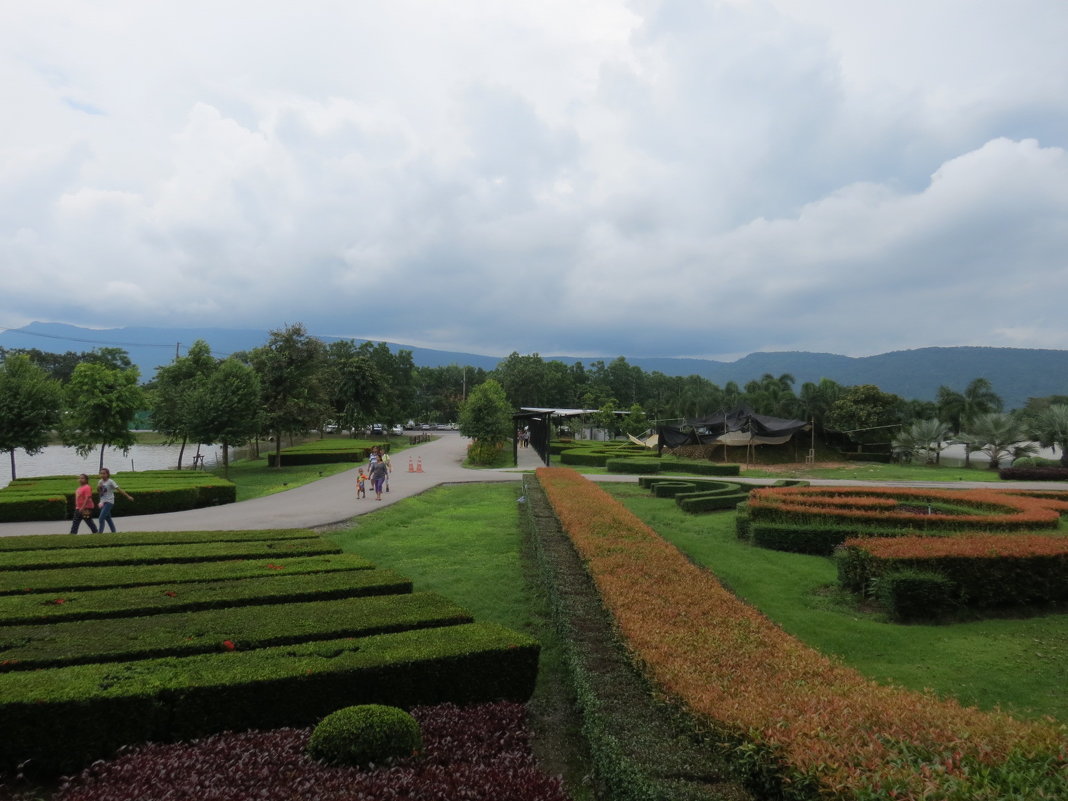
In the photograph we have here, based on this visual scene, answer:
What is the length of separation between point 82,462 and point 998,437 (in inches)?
2155

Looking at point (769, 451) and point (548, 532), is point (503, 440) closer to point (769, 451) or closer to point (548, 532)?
point (769, 451)


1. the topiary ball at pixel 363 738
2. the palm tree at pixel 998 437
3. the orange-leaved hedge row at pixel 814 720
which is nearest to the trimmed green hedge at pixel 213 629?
the topiary ball at pixel 363 738

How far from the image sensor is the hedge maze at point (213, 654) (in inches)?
180

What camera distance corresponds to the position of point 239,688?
191 inches

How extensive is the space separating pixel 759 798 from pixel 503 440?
3196cm

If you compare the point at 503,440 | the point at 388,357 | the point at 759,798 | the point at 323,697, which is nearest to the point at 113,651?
the point at 323,697

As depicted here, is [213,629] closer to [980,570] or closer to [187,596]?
[187,596]

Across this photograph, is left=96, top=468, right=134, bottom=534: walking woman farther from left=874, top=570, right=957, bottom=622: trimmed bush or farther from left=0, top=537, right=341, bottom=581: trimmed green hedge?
left=874, top=570, right=957, bottom=622: trimmed bush

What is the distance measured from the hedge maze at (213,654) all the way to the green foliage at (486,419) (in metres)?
26.0

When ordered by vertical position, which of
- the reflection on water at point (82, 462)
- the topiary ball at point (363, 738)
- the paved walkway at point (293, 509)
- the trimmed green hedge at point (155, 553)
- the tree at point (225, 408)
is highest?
the tree at point (225, 408)

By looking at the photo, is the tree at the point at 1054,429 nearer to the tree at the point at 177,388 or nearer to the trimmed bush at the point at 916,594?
the trimmed bush at the point at 916,594

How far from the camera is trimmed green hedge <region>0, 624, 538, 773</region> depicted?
4.48 metres

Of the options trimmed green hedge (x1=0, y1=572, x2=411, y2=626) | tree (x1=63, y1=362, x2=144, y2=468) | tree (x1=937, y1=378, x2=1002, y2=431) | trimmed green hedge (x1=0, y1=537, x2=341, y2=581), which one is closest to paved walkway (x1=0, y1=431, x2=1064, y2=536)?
trimmed green hedge (x1=0, y1=537, x2=341, y2=581)

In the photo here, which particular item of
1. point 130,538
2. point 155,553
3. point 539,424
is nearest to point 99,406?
point 130,538
